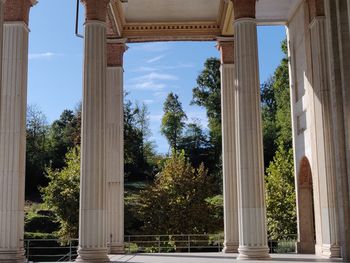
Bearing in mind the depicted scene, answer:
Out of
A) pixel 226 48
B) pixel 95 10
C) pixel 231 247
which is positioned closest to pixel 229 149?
pixel 231 247

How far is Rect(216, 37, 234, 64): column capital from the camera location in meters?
36.2

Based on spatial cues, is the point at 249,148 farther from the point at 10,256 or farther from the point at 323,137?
the point at 10,256

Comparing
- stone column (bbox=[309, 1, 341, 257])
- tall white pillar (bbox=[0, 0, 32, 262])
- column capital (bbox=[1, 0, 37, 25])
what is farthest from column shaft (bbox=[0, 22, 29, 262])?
stone column (bbox=[309, 1, 341, 257])

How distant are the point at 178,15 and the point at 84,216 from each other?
707 inches

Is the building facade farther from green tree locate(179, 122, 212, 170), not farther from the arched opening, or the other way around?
green tree locate(179, 122, 212, 170)

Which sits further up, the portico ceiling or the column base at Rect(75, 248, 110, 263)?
the portico ceiling

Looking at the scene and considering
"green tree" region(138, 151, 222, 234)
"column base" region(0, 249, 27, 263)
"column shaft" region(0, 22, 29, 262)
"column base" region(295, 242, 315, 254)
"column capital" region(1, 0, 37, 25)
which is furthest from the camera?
"green tree" region(138, 151, 222, 234)

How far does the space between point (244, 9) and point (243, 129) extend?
661 cm

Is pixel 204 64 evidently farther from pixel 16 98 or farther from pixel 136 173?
pixel 16 98

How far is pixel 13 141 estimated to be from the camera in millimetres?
24766

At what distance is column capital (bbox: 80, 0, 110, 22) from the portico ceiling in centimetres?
577

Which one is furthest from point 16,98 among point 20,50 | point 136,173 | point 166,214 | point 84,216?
point 136,173

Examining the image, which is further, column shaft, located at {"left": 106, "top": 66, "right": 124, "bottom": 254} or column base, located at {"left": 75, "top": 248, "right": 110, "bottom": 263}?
column shaft, located at {"left": 106, "top": 66, "right": 124, "bottom": 254}

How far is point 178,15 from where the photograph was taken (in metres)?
36.3
